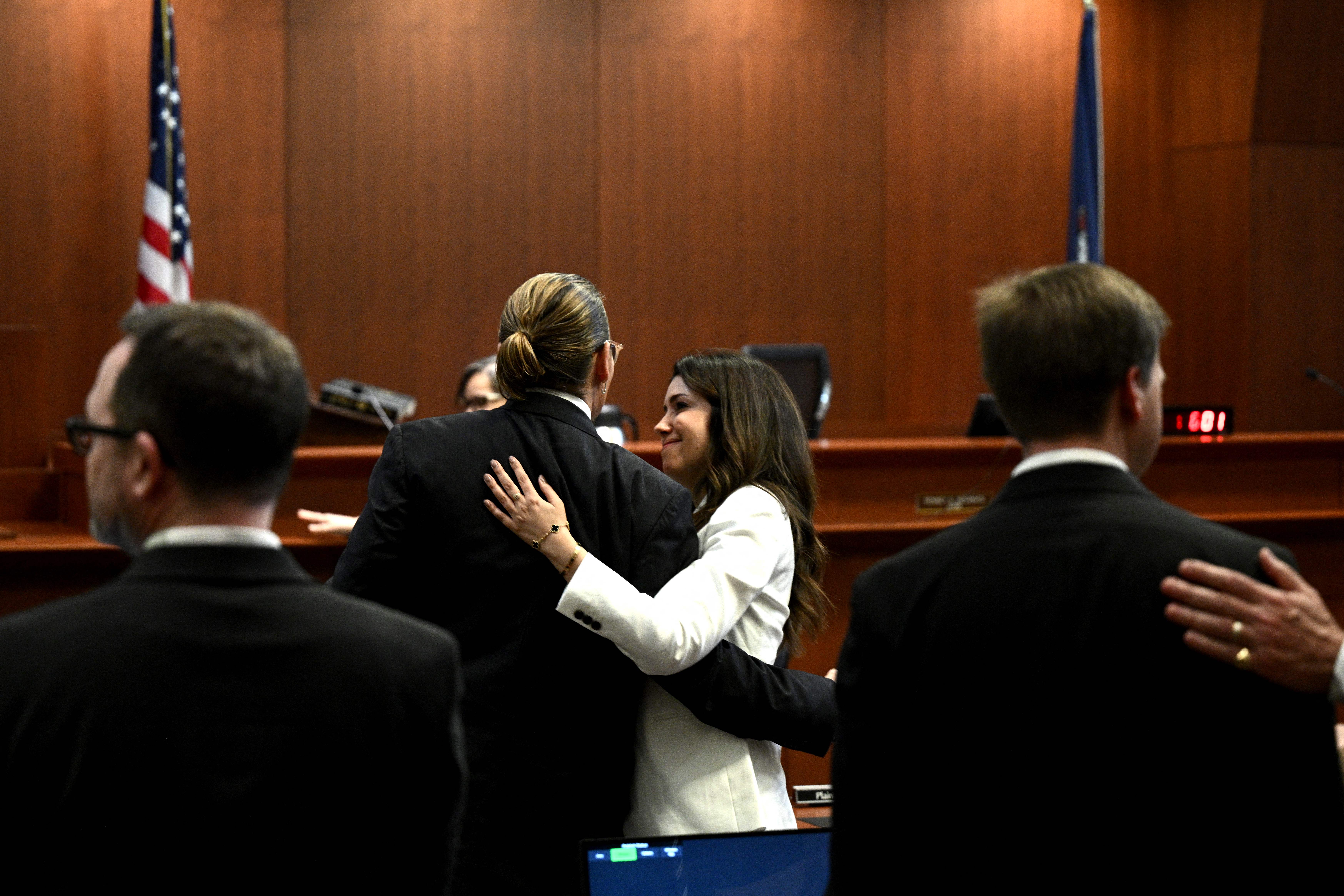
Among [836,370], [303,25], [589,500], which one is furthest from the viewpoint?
[836,370]

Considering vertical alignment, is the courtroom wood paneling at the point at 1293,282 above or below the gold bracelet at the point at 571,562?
above

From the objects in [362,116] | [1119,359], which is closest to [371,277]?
[362,116]

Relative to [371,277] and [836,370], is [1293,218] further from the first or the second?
[371,277]

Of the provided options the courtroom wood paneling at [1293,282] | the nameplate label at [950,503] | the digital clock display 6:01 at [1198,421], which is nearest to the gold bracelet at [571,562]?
the nameplate label at [950,503]

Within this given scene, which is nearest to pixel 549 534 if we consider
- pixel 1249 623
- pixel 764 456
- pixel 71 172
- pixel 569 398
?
pixel 569 398

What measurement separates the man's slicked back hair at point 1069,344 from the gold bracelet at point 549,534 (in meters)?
0.83

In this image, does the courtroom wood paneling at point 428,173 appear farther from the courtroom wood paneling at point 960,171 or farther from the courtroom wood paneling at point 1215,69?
the courtroom wood paneling at point 1215,69

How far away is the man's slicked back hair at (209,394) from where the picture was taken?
41.2 inches

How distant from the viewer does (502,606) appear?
1.98 metres

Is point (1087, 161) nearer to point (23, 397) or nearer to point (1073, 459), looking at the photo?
point (23, 397)

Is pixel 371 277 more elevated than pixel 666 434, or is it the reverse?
pixel 371 277

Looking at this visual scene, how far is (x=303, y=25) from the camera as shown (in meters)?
7.13

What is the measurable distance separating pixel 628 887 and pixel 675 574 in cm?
45

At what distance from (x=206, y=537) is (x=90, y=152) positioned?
6.24 meters
